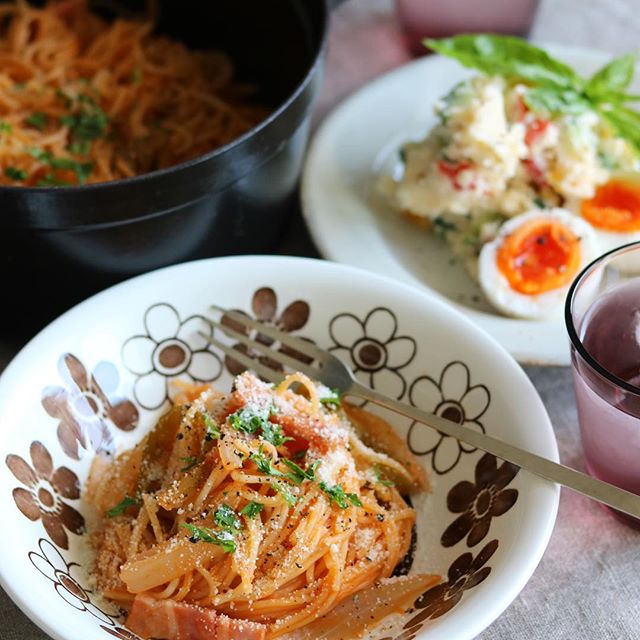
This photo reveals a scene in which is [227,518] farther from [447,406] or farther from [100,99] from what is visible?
[100,99]

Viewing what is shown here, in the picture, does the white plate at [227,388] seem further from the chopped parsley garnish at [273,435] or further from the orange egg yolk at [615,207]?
the orange egg yolk at [615,207]

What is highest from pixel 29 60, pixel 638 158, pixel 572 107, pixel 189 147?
pixel 29 60

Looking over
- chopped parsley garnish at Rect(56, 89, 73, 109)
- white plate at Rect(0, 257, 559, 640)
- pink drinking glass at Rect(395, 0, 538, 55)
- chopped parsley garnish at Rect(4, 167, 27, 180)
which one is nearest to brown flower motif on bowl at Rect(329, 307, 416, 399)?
white plate at Rect(0, 257, 559, 640)

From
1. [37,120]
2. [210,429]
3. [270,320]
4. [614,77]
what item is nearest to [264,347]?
[270,320]

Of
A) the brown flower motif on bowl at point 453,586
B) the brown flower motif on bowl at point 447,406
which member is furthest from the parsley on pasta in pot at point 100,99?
the brown flower motif on bowl at point 453,586

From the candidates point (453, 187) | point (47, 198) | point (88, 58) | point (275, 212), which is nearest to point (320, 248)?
point (275, 212)

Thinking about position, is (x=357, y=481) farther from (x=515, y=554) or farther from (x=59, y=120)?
(x=59, y=120)
